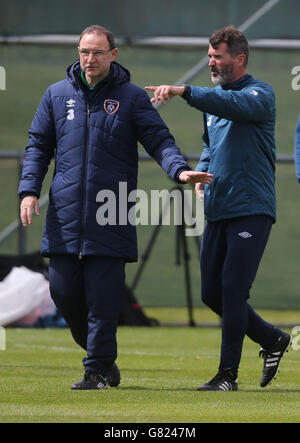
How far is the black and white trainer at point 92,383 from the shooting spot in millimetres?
5934

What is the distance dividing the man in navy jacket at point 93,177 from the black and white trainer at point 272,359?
0.86m

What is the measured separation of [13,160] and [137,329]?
102 inches

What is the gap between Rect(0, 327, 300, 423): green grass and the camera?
16.1 feet

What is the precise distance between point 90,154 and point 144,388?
4.30 ft

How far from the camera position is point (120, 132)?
19.6 feet

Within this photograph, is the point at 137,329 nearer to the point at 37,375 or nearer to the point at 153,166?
the point at 153,166

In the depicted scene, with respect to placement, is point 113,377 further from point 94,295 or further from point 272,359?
point 272,359

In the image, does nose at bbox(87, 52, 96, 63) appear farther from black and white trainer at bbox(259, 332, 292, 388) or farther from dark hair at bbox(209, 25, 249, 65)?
black and white trainer at bbox(259, 332, 292, 388)

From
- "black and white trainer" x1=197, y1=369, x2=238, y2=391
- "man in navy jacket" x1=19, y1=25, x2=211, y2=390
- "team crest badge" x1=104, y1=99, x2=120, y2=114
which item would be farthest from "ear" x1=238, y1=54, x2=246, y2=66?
"black and white trainer" x1=197, y1=369, x2=238, y2=391

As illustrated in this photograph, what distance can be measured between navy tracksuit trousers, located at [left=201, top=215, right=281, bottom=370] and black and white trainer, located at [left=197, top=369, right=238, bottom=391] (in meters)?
0.03

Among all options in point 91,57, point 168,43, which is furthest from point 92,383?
point 168,43

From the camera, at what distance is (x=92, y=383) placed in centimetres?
594

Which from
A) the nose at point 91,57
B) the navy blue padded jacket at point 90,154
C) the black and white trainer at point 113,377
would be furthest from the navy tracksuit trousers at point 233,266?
the nose at point 91,57
